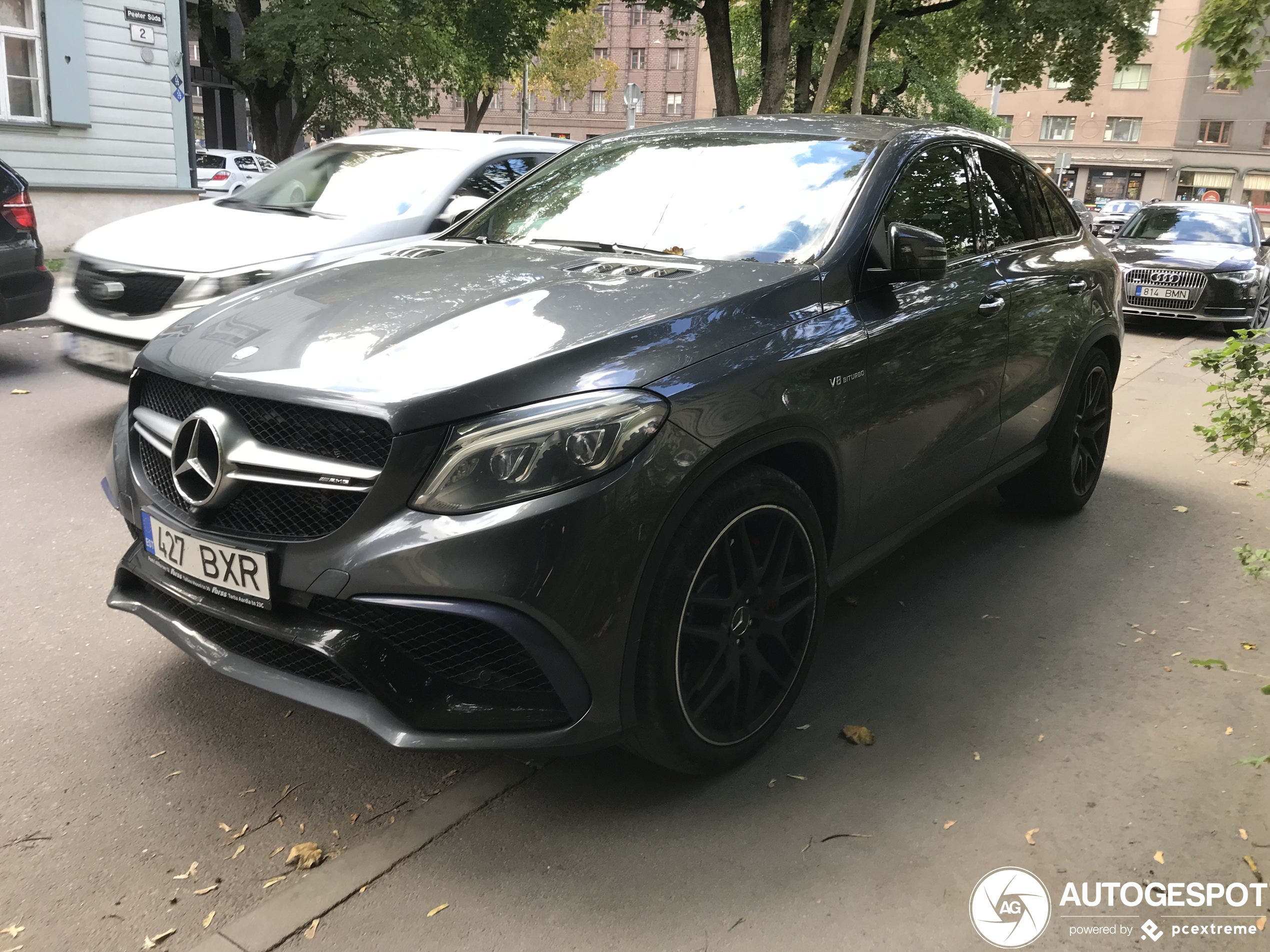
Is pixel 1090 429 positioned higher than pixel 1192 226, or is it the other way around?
pixel 1192 226

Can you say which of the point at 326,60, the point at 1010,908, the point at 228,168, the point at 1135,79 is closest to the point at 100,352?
the point at 1010,908

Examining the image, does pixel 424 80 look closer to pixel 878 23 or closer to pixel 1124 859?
pixel 878 23

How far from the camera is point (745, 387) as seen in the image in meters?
2.67

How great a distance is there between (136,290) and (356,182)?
1.75 meters

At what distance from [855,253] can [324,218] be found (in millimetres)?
4177

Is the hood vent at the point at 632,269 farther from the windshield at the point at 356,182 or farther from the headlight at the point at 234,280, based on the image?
the windshield at the point at 356,182

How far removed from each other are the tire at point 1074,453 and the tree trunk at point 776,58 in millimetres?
14357

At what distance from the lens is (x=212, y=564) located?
2527 mm

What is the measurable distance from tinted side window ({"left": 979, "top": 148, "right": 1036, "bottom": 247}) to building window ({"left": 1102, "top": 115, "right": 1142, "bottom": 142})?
69.5m

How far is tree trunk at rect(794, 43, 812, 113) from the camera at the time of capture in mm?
23672

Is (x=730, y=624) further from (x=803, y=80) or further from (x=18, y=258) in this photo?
(x=803, y=80)

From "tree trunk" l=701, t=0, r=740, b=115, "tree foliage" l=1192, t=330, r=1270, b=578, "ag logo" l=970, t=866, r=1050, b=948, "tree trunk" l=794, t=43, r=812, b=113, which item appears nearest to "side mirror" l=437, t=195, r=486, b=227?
"tree foliage" l=1192, t=330, r=1270, b=578

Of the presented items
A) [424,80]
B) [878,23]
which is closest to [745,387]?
[878,23]

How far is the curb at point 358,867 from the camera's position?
2.25 m
